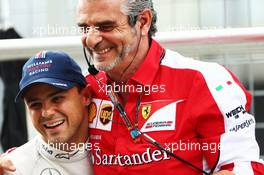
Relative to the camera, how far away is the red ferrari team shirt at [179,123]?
1.38m

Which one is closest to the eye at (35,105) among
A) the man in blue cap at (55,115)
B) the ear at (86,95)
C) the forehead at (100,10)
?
the man in blue cap at (55,115)

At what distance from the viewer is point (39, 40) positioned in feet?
5.58

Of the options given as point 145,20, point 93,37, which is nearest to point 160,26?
point 145,20

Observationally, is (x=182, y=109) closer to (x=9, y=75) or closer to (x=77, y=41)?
(x=77, y=41)

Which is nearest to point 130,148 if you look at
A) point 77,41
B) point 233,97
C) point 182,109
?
point 182,109

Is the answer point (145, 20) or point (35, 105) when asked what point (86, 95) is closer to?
point (35, 105)

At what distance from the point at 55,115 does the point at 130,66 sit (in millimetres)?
229

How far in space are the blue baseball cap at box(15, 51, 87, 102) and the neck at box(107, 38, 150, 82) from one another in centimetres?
9

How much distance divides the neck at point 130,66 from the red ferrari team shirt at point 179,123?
0.02 meters

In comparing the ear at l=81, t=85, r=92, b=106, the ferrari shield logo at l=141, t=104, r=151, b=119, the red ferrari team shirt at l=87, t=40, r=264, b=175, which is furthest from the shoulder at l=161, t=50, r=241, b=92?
the ear at l=81, t=85, r=92, b=106

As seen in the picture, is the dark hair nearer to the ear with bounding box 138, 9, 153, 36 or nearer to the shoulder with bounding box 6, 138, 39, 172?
the ear with bounding box 138, 9, 153, 36

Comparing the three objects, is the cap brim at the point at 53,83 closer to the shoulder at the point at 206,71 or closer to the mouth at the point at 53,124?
the mouth at the point at 53,124

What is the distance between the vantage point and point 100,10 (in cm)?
141

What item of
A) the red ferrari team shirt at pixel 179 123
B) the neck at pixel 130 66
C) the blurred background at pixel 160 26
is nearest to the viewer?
the red ferrari team shirt at pixel 179 123
